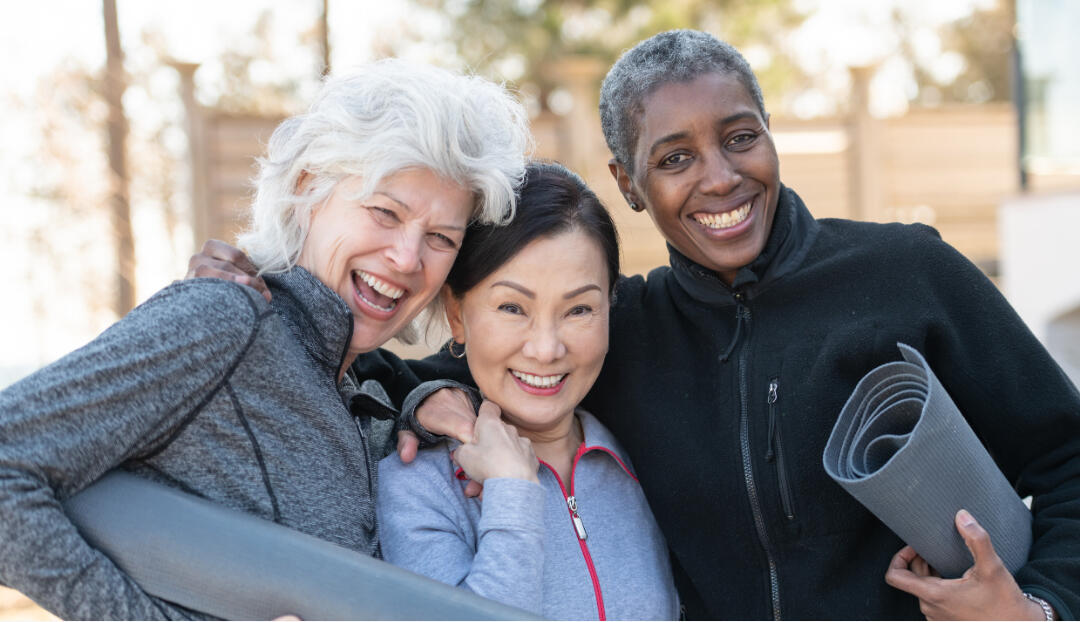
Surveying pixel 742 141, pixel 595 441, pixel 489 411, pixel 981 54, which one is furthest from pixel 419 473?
pixel 981 54

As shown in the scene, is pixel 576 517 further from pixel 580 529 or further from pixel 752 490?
pixel 752 490

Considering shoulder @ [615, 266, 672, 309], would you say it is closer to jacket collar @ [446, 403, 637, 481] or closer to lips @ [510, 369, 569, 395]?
jacket collar @ [446, 403, 637, 481]

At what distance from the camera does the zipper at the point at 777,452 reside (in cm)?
196

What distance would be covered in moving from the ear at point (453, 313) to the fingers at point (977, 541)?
105cm

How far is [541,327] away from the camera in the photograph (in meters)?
1.96

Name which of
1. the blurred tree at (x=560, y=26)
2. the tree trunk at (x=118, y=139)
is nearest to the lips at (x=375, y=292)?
the tree trunk at (x=118, y=139)

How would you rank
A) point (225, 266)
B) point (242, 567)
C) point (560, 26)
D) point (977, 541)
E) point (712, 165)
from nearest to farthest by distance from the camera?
point (242, 567), point (977, 541), point (225, 266), point (712, 165), point (560, 26)

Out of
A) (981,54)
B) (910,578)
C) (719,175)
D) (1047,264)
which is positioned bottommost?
(1047,264)

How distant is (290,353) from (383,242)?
12.5 inches

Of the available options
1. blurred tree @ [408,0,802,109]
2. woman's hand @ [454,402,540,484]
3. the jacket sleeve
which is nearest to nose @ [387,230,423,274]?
woman's hand @ [454,402,540,484]

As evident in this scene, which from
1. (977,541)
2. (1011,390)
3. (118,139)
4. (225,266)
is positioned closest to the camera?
(977,541)

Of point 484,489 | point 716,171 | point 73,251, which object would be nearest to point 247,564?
point 484,489

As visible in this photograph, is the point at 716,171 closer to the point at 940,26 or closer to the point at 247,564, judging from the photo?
the point at 247,564

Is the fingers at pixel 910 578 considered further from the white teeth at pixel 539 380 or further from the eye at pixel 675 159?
the eye at pixel 675 159
